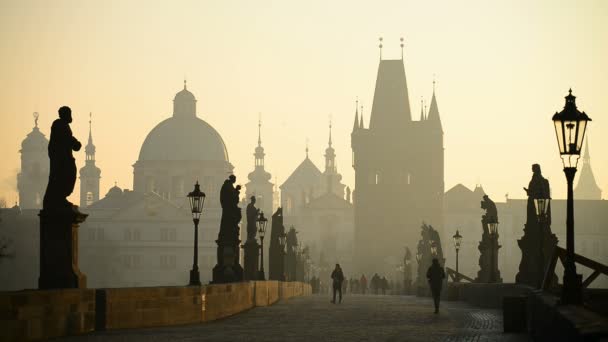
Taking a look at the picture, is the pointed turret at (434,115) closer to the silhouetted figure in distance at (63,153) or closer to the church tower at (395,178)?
the church tower at (395,178)

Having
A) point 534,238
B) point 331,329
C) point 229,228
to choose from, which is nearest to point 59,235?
point 331,329

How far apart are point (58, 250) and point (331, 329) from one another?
5.24 m

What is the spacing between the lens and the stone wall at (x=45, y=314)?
19344 mm

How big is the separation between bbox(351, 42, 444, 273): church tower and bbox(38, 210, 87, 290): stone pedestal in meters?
151

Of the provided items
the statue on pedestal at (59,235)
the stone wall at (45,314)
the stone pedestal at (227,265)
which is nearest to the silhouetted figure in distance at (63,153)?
the statue on pedestal at (59,235)

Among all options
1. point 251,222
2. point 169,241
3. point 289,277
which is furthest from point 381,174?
point 251,222

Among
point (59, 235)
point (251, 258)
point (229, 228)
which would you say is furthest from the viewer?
point (251, 258)

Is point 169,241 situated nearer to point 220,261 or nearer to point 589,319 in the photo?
point 220,261

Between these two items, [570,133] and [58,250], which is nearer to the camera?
[570,133]

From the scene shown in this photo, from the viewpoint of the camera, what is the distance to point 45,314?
2098 cm

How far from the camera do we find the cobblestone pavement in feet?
75.6

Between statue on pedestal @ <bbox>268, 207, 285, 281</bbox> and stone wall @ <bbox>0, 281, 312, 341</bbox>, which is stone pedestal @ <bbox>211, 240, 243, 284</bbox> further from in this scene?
statue on pedestal @ <bbox>268, 207, 285, 281</bbox>

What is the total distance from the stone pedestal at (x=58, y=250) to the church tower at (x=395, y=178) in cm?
15067

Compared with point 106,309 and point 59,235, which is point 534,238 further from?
point 106,309
